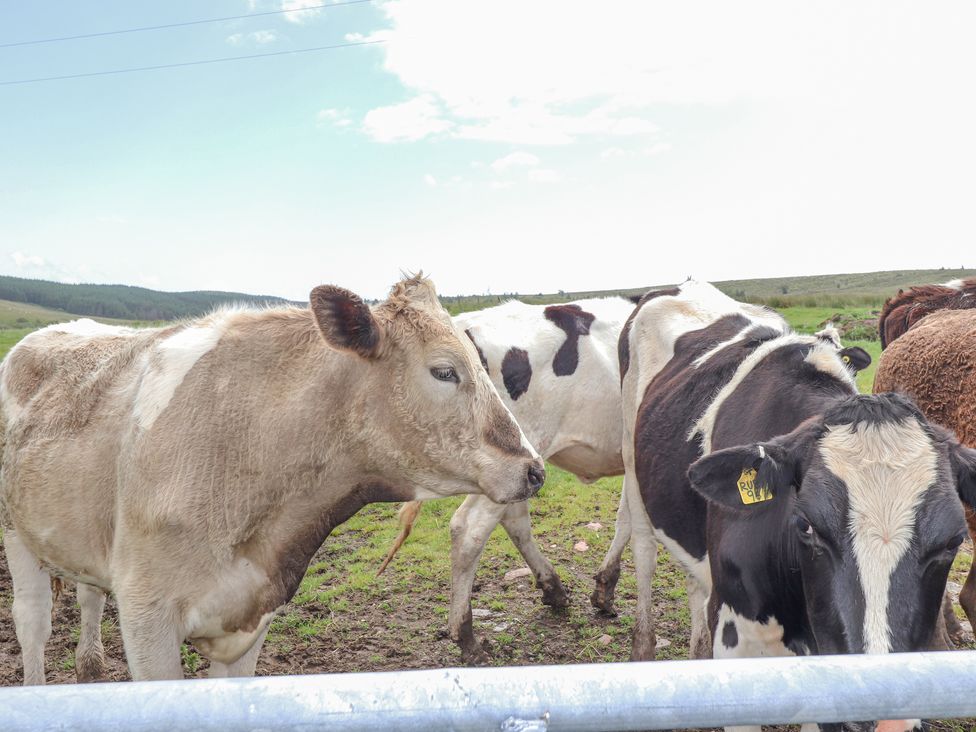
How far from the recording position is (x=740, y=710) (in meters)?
1.14

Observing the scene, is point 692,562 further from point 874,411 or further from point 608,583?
point 608,583

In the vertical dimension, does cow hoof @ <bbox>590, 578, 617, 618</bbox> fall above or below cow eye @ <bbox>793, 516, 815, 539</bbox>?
below

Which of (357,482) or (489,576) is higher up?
(357,482)

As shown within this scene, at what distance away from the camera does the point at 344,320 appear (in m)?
3.09

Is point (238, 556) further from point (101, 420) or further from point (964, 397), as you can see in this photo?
point (964, 397)

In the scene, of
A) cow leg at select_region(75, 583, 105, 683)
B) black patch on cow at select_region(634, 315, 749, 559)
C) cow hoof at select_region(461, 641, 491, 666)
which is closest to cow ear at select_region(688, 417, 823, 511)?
black patch on cow at select_region(634, 315, 749, 559)

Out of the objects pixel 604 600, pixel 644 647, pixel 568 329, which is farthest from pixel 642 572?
pixel 568 329

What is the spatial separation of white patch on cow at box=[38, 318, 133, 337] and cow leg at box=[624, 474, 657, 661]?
3734 millimetres

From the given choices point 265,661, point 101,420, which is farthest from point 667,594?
point 101,420

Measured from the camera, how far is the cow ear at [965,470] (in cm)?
253

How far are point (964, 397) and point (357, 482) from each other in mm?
4391

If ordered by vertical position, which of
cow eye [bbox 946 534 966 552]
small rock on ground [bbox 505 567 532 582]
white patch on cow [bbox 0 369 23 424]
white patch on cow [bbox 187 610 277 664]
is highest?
white patch on cow [bbox 0 369 23 424]

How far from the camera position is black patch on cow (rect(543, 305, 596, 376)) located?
251 inches

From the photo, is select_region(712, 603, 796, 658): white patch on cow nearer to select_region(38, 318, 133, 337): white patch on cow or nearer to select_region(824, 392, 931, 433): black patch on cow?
select_region(824, 392, 931, 433): black patch on cow
